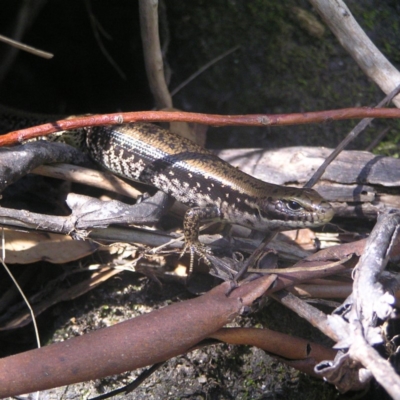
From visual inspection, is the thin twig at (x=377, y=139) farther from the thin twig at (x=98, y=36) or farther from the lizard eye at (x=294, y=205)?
the thin twig at (x=98, y=36)

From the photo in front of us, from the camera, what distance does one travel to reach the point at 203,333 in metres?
1.78

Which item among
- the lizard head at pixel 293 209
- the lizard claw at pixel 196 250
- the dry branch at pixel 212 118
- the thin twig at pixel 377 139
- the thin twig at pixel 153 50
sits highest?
the thin twig at pixel 153 50

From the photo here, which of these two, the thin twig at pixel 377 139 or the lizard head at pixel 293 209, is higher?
the thin twig at pixel 377 139

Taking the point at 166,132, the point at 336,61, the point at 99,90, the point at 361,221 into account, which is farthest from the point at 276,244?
the point at 99,90

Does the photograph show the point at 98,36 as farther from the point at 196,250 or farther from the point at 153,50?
the point at 196,250

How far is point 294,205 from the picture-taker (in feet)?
8.56

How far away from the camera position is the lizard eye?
2.59 metres

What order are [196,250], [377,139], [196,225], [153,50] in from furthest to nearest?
[377,139]
[153,50]
[196,225]
[196,250]

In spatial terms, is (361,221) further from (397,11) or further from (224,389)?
(397,11)

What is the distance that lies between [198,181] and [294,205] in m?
0.60

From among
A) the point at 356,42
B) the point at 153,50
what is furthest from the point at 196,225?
the point at 356,42

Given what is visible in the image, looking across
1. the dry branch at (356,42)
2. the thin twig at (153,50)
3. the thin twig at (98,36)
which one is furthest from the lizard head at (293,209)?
the thin twig at (98,36)

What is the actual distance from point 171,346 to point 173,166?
55.2 inches

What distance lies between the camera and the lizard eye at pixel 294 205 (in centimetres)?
259
